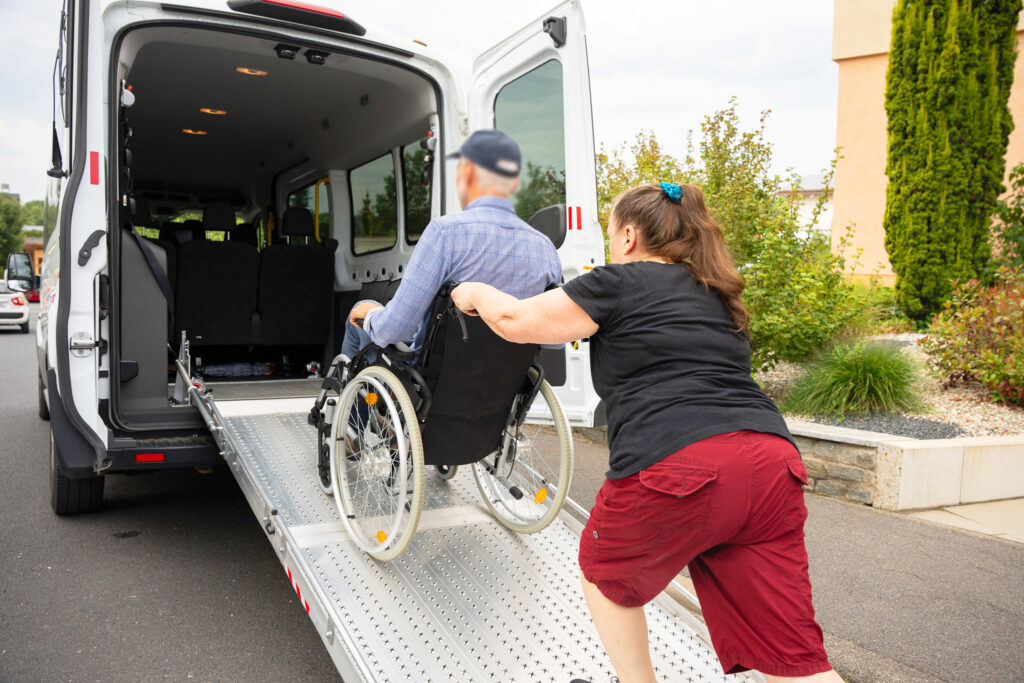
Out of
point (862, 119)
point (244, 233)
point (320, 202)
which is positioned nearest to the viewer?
point (320, 202)

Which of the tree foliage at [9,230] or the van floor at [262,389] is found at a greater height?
the tree foliage at [9,230]

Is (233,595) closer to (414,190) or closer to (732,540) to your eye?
(732,540)

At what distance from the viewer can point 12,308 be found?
725 inches

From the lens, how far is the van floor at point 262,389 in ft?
15.6

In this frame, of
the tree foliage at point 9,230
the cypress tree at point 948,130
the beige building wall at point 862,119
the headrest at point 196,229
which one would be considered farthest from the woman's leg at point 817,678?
the tree foliage at point 9,230

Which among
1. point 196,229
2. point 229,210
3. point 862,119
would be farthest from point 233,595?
point 862,119

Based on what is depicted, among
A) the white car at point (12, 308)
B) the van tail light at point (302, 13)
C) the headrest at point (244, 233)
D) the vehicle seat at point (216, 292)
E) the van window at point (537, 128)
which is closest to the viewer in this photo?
the van tail light at point (302, 13)

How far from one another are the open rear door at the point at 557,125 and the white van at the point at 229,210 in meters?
0.01

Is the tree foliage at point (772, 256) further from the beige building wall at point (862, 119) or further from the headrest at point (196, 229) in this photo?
the beige building wall at point (862, 119)

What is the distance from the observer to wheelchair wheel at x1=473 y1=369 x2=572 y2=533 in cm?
296

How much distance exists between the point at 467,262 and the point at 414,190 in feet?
10.2

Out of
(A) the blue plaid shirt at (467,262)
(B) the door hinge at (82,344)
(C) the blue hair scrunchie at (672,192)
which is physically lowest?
(B) the door hinge at (82,344)

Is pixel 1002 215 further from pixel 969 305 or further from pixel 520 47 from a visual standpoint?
pixel 520 47

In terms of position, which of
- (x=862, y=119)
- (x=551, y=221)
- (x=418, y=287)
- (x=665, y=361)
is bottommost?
(x=665, y=361)
